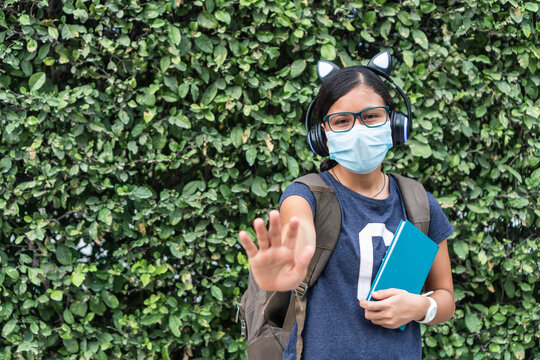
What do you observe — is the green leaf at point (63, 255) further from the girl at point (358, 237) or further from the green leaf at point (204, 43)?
the girl at point (358, 237)

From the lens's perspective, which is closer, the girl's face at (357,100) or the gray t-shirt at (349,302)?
the gray t-shirt at (349,302)

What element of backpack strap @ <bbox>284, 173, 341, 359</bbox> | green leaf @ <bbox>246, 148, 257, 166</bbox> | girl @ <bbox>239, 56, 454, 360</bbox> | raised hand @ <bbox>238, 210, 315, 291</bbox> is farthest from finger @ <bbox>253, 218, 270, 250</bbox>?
green leaf @ <bbox>246, 148, 257, 166</bbox>

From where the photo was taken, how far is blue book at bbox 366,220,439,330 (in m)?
1.59

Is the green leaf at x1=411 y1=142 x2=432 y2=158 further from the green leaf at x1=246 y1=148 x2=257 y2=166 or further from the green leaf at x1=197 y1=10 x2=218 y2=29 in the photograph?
the green leaf at x1=197 y1=10 x2=218 y2=29

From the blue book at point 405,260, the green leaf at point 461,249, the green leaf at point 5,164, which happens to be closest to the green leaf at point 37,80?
the green leaf at point 5,164

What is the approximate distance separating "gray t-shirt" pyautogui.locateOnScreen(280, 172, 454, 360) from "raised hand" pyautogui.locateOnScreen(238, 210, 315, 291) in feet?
1.05

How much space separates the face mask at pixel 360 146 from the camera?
1750 millimetres

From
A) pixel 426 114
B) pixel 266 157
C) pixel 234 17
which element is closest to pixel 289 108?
pixel 266 157

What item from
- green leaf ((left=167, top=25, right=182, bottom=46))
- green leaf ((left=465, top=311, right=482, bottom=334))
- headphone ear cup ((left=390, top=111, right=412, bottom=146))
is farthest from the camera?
green leaf ((left=465, top=311, right=482, bottom=334))

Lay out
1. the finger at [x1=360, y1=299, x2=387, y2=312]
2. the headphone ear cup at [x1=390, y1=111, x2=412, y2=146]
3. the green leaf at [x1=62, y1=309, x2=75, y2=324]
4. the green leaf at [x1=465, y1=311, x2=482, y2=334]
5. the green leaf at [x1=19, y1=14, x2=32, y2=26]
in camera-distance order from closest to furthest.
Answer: the finger at [x1=360, y1=299, x2=387, y2=312] → the headphone ear cup at [x1=390, y1=111, x2=412, y2=146] → the green leaf at [x1=19, y1=14, x2=32, y2=26] → the green leaf at [x1=62, y1=309, x2=75, y2=324] → the green leaf at [x1=465, y1=311, x2=482, y2=334]

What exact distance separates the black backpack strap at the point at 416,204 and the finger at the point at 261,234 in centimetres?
69

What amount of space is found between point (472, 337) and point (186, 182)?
2.15m

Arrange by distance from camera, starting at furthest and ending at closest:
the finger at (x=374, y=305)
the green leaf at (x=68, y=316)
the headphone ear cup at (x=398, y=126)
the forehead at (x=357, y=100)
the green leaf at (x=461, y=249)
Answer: the green leaf at (x=461, y=249), the green leaf at (x=68, y=316), the headphone ear cup at (x=398, y=126), the forehead at (x=357, y=100), the finger at (x=374, y=305)

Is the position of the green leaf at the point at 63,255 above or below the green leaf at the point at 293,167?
below
